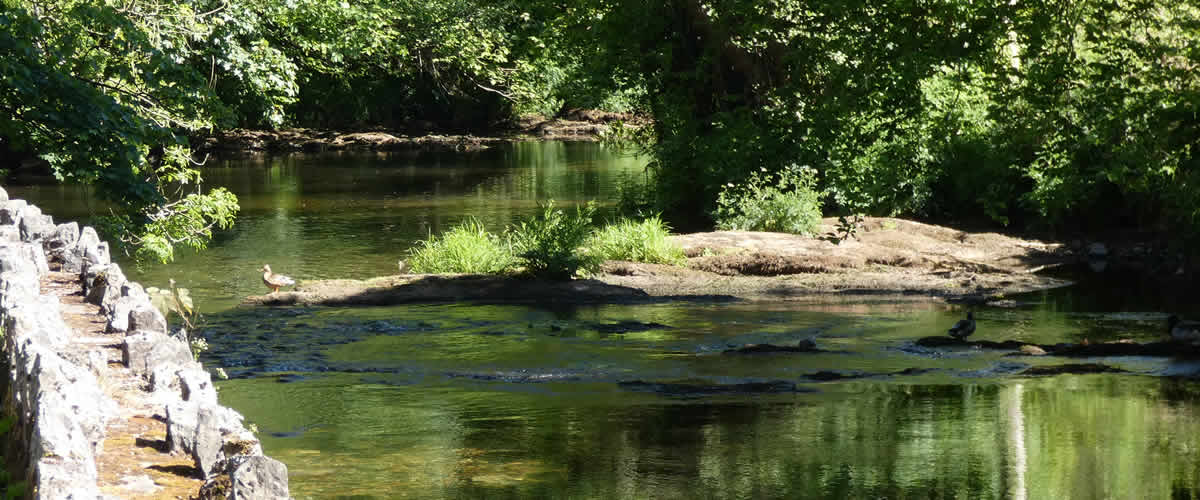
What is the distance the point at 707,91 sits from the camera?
2653 centimetres

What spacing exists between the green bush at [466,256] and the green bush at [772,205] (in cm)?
481

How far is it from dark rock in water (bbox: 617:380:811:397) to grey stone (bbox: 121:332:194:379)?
18.3 feet

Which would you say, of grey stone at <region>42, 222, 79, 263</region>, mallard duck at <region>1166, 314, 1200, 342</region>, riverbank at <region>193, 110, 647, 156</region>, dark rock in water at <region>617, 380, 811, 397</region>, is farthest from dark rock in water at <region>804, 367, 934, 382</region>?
riverbank at <region>193, 110, 647, 156</region>

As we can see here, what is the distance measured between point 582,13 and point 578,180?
1300 centimetres

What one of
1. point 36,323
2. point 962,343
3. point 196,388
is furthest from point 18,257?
point 962,343

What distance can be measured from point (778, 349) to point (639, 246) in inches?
279

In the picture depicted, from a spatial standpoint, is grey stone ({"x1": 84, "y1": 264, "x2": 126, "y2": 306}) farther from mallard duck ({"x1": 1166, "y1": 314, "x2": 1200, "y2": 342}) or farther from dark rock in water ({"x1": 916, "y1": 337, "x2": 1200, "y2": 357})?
mallard duck ({"x1": 1166, "y1": 314, "x2": 1200, "y2": 342})

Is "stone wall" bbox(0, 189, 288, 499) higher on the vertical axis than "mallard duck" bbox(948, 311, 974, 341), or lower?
higher

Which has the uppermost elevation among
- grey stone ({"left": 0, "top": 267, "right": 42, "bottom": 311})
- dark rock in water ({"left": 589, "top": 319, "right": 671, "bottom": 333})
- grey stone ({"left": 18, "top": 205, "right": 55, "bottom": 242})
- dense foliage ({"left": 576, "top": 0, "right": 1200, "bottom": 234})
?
dense foliage ({"left": 576, "top": 0, "right": 1200, "bottom": 234})

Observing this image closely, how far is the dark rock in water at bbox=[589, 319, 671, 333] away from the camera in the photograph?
16.9 meters

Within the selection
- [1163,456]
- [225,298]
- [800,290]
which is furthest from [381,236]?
[1163,456]

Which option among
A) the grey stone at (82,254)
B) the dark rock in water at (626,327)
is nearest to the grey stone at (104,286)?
the grey stone at (82,254)

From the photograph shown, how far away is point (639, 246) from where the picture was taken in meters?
22.1

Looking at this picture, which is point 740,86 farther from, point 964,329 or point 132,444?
point 132,444
